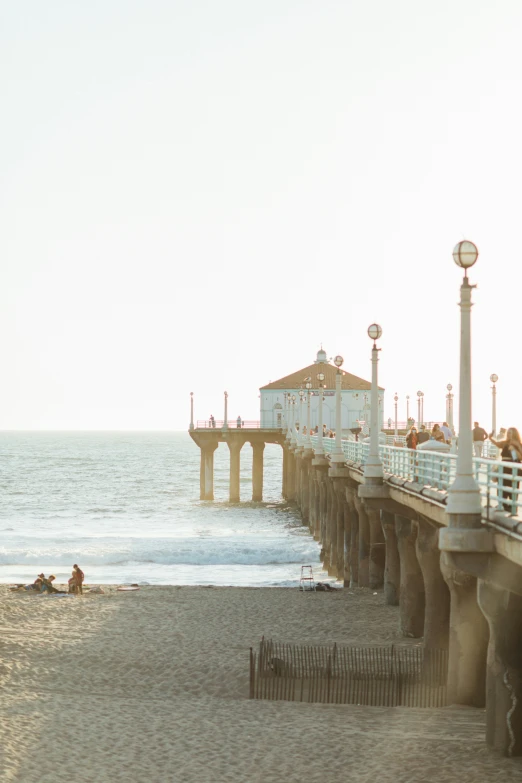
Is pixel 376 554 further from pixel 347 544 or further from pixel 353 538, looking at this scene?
pixel 347 544

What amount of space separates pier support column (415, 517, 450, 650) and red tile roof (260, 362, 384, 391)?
2607 inches

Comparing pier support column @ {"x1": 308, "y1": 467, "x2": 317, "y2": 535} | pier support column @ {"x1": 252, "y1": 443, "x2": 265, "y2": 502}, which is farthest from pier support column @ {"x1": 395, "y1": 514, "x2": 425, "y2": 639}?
pier support column @ {"x1": 252, "y1": 443, "x2": 265, "y2": 502}

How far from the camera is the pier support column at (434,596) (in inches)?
641

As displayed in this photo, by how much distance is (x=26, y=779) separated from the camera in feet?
39.3

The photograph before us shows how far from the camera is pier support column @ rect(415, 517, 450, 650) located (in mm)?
16281

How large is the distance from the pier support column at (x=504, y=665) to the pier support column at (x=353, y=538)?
16.8 meters

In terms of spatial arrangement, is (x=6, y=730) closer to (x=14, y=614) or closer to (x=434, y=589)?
(x=434, y=589)

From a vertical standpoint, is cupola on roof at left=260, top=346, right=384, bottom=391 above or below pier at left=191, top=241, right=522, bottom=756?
above

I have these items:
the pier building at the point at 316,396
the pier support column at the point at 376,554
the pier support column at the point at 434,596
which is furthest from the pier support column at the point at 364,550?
the pier building at the point at 316,396

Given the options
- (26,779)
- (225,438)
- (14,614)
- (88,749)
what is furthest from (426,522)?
(225,438)

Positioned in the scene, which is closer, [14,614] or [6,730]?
[6,730]

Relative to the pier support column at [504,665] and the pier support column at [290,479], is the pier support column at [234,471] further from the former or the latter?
the pier support column at [504,665]

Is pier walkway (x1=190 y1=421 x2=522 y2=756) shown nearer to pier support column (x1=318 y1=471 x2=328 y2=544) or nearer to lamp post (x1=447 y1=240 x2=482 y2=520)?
lamp post (x1=447 y1=240 x2=482 y2=520)

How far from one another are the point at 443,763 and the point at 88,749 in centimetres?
426
